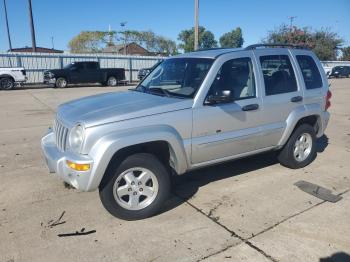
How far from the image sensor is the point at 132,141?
354 cm

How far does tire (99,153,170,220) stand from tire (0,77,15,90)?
65.4 ft

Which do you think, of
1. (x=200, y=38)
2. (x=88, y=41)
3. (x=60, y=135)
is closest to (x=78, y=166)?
(x=60, y=135)

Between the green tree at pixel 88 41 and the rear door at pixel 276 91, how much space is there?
244 feet

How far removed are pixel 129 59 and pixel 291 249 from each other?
97.2 ft

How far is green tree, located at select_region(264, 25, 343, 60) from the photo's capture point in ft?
180

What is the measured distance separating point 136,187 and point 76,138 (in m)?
0.85

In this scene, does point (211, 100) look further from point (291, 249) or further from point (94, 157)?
point (291, 249)

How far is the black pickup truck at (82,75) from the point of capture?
899 inches

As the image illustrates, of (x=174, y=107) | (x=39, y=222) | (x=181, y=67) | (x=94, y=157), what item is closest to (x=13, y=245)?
(x=39, y=222)

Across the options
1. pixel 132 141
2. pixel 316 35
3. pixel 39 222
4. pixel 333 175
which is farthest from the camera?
pixel 316 35

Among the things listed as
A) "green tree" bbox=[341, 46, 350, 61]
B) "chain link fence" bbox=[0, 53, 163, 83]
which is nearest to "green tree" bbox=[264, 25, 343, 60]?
"green tree" bbox=[341, 46, 350, 61]

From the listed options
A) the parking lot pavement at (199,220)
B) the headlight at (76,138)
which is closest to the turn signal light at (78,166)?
the headlight at (76,138)

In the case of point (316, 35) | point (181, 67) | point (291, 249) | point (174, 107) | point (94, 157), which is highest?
point (316, 35)

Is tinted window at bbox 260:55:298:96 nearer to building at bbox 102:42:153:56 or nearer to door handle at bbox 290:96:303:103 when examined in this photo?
door handle at bbox 290:96:303:103
